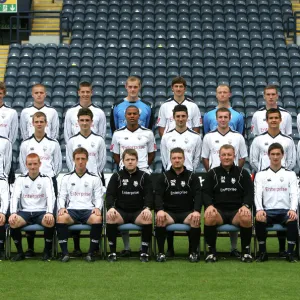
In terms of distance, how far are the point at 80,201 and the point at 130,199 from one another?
0.58 metres

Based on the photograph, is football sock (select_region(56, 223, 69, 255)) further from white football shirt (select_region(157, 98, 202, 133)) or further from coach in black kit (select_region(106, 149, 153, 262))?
white football shirt (select_region(157, 98, 202, 133))

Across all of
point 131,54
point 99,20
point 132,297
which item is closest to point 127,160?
point 132,297

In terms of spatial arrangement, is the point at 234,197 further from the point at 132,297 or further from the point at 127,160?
the point at 132,297

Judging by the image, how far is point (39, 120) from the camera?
1043cm

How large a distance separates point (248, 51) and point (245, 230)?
10631 mm

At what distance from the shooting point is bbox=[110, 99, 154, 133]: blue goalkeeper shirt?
437 inches

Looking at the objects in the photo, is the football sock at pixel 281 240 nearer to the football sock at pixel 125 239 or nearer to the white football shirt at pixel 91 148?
the football sock at pixel 125 239

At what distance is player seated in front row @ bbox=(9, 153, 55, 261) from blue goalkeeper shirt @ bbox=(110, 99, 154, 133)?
1.43m

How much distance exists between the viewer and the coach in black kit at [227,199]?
961 cm

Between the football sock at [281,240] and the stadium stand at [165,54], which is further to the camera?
the stadium stand at [165,54]

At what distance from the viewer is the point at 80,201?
1000cm

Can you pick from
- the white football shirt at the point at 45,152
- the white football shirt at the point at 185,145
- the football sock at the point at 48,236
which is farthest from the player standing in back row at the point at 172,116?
the football sock at the point at 48,236

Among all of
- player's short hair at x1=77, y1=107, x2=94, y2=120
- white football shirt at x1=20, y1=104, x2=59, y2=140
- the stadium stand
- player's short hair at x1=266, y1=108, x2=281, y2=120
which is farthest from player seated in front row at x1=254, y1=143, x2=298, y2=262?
the stadium stand

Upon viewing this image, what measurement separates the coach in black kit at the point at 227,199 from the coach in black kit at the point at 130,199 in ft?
2.18
